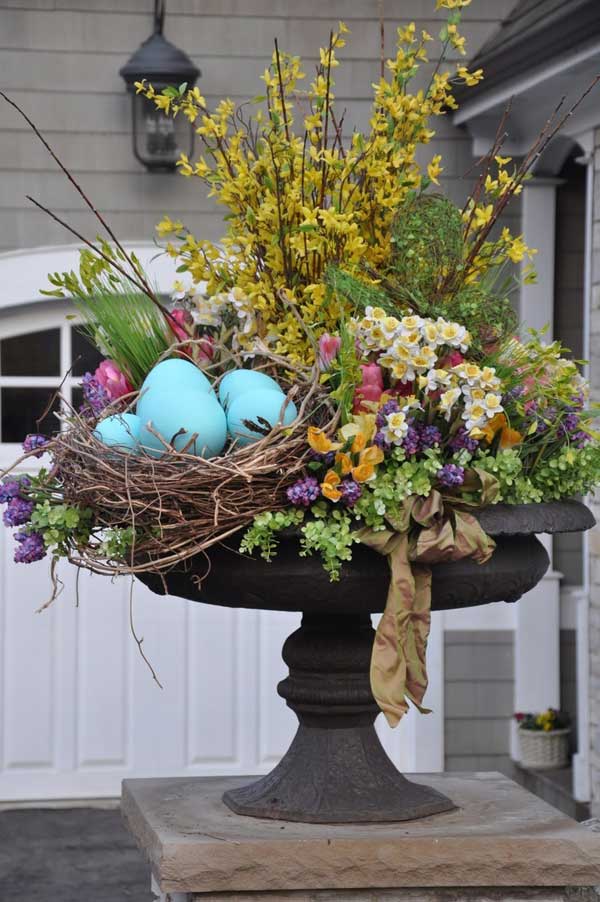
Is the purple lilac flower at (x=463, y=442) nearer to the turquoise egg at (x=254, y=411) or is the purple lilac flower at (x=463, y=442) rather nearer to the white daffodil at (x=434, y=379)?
the white daffodil at (x=434, y=379)

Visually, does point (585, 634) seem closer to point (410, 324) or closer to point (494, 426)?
point (494, 426)

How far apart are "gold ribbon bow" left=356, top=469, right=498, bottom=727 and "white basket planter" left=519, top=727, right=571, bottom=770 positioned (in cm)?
378

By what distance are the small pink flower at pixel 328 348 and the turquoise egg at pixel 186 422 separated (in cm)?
19

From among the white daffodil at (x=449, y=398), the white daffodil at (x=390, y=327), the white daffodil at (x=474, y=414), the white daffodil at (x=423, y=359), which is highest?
the white daffodil at (x=390, y=327)

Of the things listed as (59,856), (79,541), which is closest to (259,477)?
(79,541)

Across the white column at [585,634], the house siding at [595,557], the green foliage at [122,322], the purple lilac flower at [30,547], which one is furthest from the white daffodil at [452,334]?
the white column at [585,634]

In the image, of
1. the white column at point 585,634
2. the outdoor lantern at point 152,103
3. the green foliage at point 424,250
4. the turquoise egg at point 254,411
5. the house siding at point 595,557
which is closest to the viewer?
the turquoise egg at point 254,411

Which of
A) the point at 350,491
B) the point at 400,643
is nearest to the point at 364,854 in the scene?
the point at 400,643

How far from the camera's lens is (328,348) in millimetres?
2363

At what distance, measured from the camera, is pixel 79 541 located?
2.39 metres

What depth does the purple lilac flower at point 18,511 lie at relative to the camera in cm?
242

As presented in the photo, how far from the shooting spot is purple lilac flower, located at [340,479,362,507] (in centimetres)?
224

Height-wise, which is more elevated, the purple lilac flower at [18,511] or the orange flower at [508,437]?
the orange flower at [508,437]

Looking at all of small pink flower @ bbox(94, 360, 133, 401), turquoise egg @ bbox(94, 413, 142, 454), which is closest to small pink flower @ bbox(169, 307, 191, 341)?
small pink flower @ bbox(94, 360, 133, 401)
